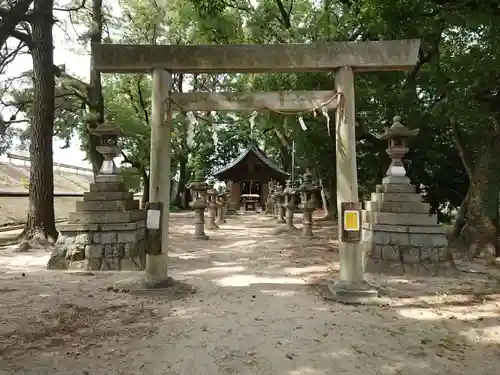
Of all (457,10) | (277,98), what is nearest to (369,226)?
(277,98)

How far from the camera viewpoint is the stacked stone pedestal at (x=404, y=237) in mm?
7578

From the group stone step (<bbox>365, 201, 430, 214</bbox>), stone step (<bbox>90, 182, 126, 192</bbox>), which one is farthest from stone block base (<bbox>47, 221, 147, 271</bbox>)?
stone step (<bbox>365, 201, 430, 214</bbox>)

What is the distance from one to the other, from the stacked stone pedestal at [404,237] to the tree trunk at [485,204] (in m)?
2.44

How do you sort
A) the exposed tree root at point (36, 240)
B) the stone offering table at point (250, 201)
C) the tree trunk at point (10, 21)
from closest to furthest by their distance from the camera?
the tree trunk at point (10, 21) < the exposed tree root at point (36, 240) < the stone offering table at point (250, 201)

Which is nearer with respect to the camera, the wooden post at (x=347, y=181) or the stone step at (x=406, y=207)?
the wooden post at (x=347, y=181)

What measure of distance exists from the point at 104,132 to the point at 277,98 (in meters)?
4.62

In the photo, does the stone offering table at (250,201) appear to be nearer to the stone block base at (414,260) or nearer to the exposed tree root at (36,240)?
the exposed tree root at (36,240)

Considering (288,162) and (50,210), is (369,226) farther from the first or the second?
(288,162)

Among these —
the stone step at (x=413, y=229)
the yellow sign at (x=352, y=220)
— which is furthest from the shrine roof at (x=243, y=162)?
the yellow sign at (x=352, y=220)

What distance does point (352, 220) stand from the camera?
218 inches

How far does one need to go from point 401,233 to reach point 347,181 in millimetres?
2820

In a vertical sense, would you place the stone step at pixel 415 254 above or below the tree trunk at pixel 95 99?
below

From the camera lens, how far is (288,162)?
98.0ft

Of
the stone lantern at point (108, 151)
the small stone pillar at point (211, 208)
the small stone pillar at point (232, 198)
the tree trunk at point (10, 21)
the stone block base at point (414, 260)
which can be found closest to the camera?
the tree trunk at point (10, 21)
